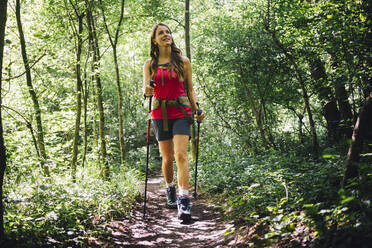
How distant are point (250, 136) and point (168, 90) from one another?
4709mm

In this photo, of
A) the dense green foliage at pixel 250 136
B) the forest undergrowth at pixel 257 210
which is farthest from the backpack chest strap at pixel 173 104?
the forest undergrowth at pixel 257 210

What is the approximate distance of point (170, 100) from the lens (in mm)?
4250

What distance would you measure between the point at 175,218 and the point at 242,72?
541cm

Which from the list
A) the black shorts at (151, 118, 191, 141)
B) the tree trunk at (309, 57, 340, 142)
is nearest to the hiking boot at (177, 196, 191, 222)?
the black shorts at (151, 118, 191, 141)

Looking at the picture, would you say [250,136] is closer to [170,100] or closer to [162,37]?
[170,100]

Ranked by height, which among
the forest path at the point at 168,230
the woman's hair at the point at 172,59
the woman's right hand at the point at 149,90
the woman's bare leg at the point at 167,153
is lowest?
the forest path at the point at 168,230

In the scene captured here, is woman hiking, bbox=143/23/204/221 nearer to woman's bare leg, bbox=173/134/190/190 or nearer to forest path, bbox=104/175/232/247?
woman's bare leg, bbox=173/134/190/190

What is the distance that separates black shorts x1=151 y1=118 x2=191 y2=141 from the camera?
13.5 ft

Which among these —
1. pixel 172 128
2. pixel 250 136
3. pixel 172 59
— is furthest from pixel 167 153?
pixel 250 136

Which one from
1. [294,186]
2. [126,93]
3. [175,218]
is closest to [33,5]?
[175,218]

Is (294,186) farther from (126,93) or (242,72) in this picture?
(126,93)

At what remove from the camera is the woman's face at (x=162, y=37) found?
14.4 ft

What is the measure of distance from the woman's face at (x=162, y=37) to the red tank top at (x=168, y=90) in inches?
17.7

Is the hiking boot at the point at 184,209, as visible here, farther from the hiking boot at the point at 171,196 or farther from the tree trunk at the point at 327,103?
the tree trunk at the point at 327,103
